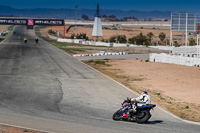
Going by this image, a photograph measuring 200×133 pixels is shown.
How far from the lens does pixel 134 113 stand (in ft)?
51.1

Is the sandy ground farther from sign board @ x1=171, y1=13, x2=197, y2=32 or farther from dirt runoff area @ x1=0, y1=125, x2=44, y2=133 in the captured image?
sign board @ x1=171, y1=13, x2=197, y2=32

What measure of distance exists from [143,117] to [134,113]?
1.41 ft

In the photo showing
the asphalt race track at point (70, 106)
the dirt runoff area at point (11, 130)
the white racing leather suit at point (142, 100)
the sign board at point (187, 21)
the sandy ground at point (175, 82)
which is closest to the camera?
the dirt runoff area at point (11, 130)

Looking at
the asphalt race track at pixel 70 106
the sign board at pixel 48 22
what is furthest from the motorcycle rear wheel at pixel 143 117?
the sign board at pixel 48 22

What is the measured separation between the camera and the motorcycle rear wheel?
50.3ft

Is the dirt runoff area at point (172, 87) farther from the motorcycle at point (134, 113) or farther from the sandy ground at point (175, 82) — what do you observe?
the motorcycle at point (134, 113)

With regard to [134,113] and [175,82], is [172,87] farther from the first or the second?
[134,113]

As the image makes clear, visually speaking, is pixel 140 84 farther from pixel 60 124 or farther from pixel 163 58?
pixel 163 58

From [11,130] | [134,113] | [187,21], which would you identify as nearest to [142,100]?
[134,113]

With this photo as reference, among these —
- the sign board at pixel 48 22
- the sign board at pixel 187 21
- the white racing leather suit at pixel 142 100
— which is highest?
the sign board at pixel 48 22

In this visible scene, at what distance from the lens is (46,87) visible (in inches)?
1028

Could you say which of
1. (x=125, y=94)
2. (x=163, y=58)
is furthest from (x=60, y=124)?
(x=163, y=58)

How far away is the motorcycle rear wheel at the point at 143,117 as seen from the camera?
1534 centimetres

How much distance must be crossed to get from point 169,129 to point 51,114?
5.40 m
